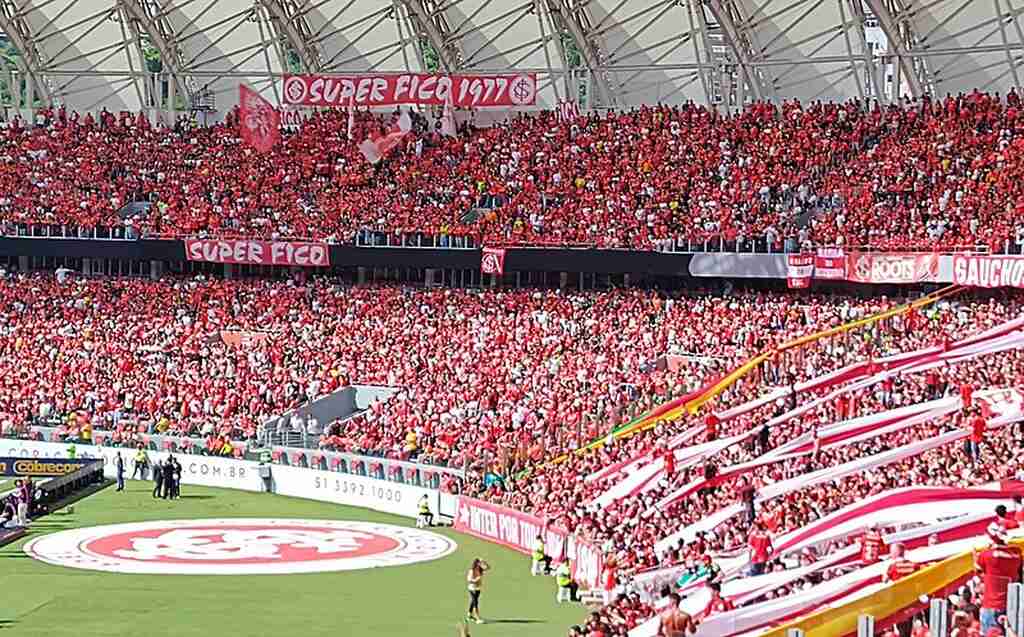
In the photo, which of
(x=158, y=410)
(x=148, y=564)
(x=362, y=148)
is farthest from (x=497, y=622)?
(x=362, y=148)

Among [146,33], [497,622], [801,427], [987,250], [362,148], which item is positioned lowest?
[497,622]

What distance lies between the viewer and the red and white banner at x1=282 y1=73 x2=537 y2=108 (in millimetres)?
52406

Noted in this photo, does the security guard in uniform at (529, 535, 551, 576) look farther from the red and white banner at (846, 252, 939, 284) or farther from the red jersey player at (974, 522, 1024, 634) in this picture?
the red jersey player at (974, 522, 1024, 634)

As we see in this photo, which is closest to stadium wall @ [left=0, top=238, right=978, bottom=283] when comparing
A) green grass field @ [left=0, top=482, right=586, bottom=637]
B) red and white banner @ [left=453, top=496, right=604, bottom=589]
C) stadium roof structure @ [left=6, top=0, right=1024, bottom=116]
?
stadium roof structure @ [left=6, top=0, right=1024, bottom=116]

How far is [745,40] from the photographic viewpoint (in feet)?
159

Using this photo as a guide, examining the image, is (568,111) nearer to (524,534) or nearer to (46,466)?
(46,466)

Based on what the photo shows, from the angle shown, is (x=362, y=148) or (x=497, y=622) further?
(x=362, y=148)

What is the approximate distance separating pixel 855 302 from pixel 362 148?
59.9 ft

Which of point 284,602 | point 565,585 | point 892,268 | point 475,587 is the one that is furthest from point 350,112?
point 475,587

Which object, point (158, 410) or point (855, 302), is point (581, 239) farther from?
point (158, 410)

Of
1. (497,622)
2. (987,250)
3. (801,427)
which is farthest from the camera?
(987,250)

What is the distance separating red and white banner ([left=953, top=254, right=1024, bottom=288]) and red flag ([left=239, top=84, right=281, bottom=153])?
24101 mm

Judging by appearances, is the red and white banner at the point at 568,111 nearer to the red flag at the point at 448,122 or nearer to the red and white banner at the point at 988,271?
the red flag at the point at 448,122

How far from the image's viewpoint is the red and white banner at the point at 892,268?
128 feet
